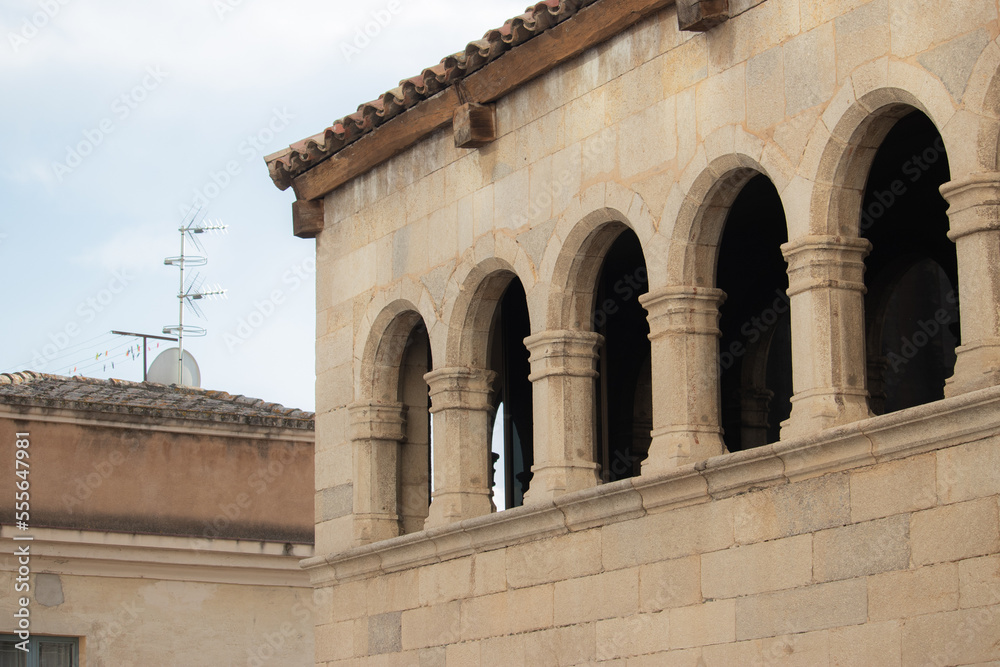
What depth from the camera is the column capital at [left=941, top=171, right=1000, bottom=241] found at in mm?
8430

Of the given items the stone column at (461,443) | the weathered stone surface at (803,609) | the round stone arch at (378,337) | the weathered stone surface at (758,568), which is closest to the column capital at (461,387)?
the stone column at (461,443)

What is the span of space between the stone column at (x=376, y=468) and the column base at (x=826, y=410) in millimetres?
4574

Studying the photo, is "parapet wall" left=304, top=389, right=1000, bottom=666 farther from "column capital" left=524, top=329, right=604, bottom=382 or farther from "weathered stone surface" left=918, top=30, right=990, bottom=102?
"weathered stone surface" left=918, top=30, right=990, bottom=102

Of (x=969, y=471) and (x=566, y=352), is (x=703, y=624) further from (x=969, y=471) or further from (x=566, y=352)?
(x=566, y=352)

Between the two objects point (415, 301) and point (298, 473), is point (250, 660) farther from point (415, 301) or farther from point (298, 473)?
point (415, 301)

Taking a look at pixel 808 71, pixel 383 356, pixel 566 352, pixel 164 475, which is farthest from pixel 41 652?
pixel 808 71

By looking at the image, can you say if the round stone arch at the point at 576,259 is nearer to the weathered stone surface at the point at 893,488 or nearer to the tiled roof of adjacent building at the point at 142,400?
the weathered stone surface at the point at 893,488

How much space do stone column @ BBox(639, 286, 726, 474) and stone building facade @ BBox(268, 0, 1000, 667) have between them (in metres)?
0.02

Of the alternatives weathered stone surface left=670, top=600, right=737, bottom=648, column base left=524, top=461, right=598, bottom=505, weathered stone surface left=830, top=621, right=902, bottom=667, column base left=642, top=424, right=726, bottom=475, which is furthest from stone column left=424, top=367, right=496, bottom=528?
weathered stone surface left=830, top=621, right=902, bottom=667

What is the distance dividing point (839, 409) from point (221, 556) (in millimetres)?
9826

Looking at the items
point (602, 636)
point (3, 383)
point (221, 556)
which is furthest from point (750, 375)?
point (3, 383)

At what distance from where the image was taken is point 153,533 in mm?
17359

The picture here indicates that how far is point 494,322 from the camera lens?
13.6 m

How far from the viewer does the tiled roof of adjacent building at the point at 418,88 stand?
11.4m
